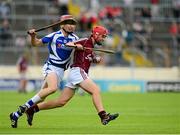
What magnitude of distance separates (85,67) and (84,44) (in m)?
0.53

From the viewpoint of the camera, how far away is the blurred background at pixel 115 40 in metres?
39.4

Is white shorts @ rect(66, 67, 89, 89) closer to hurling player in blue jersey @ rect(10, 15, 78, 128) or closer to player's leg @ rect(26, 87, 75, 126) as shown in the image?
player's leg @ rect(26, 87, 75, 126)

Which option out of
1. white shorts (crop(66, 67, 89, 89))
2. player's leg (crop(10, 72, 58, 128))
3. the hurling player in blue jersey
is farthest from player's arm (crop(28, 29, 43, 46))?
white shorts (crop(66, 67, 89, 89))

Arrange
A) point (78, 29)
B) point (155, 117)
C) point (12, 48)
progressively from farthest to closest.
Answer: point (78, 29) < point (12, 48) < point (155, 117)

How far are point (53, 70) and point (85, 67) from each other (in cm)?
75

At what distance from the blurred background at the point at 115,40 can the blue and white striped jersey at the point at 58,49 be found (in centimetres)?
2081

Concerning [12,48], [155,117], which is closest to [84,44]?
[155,117]

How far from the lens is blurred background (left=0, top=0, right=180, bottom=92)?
129 ft

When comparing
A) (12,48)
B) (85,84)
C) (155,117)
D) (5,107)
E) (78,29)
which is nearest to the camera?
(85,84)

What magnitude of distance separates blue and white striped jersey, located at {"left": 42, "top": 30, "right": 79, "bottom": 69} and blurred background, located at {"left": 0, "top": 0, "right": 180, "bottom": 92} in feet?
68.3

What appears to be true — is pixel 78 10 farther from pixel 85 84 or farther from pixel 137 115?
pixel 85 84

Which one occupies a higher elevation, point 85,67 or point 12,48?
point 85,67

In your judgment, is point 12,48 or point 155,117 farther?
point 12,48

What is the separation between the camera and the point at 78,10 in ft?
140
